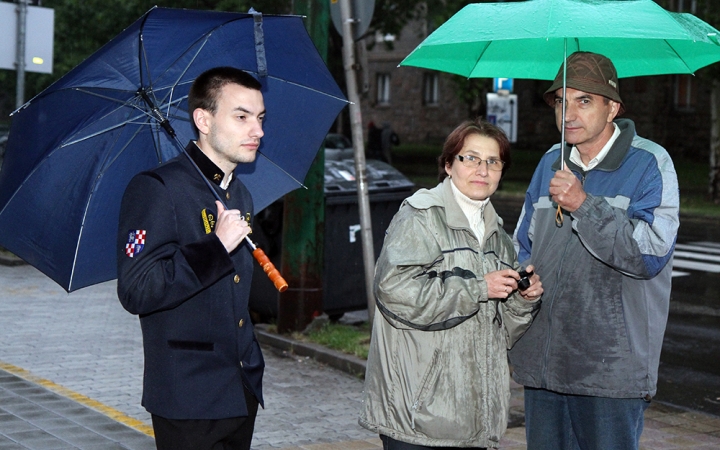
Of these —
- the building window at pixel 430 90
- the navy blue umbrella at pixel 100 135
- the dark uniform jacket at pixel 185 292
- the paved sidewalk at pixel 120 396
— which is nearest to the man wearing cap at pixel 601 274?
the dark uniform jacket at pixel 185 292

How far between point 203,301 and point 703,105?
3770cm

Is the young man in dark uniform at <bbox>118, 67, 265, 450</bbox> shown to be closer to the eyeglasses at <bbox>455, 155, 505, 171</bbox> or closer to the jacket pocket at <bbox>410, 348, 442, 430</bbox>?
the jacket pocket at <bbox>410, 348, 442, 430</bbox>

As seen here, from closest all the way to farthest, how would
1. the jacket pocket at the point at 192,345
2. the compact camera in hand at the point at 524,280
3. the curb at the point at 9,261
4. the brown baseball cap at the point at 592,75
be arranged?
the jacket pocket at the point at 192,345, the compact camera in hand at the point at 524,280, the brown baseball cap at the point at 592,75, the curb at the point at 9,261

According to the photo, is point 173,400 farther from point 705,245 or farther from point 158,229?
point 705,245

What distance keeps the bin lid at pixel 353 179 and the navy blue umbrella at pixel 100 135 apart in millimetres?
5429

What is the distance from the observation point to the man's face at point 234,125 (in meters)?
3.35

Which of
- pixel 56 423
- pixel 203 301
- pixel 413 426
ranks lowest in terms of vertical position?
pixel 56 423

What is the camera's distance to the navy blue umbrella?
3586 mm

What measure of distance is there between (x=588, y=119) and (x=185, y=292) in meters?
1.64

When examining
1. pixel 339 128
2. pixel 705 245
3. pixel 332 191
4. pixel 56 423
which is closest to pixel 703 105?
pixel 339 128

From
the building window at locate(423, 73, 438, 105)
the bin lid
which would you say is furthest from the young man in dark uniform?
the building window at locate(423, 73, 438, 105)

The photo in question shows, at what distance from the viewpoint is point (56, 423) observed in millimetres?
6277

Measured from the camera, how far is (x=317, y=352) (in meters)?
8.27

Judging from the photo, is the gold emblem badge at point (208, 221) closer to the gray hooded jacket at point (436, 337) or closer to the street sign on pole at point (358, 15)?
the gray hooded jacket at point (436, 337)
